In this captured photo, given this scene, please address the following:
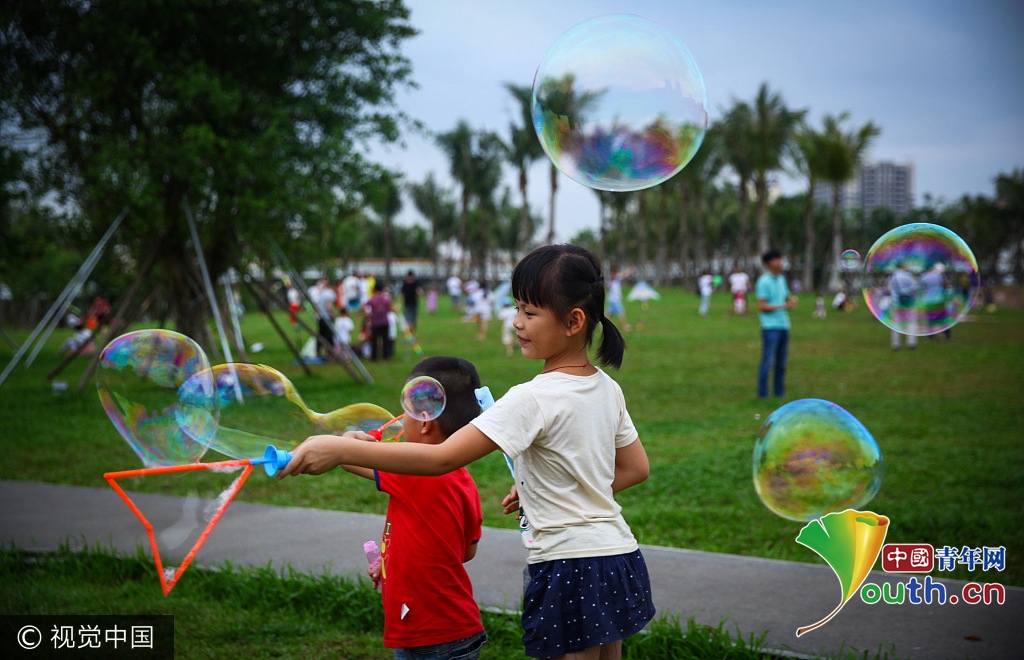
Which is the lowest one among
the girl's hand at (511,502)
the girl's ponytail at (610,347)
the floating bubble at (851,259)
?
the girl's hand at (511,502)

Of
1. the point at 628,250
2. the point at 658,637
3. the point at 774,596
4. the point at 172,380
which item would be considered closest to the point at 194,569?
the point at 172,380

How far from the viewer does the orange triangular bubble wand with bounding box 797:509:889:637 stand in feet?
13.2

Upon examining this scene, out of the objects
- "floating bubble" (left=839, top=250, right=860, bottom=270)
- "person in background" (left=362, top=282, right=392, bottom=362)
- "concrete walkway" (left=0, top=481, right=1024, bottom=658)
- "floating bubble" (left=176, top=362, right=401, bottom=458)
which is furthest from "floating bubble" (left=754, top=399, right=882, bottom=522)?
"person in background" (left=362, top=282, right=392, bottom=362)

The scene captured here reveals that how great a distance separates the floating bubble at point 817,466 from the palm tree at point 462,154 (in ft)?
193

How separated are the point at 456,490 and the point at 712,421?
306 inches

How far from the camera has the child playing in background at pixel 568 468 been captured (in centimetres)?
244

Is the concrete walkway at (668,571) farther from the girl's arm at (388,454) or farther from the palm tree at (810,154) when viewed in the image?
the palm tree at (810,154)

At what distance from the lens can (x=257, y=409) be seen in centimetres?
353

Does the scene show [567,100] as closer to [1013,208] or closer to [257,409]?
[257,409]

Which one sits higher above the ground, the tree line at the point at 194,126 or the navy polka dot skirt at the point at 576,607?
the tree line at the point at 194,126

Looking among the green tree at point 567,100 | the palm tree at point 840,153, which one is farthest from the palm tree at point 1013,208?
the green tree at point 567,100

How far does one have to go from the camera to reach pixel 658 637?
402 cm

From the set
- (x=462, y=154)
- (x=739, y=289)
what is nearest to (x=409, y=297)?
(x=739, y=289)

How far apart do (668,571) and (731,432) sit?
4865 mm
